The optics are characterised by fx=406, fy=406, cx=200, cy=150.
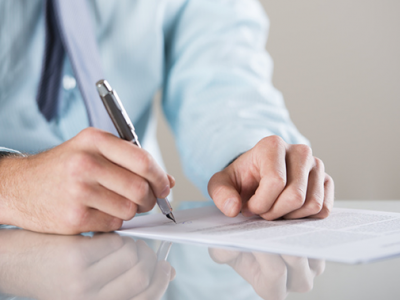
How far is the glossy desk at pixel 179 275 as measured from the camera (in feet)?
0.84

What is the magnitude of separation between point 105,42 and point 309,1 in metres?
1.59

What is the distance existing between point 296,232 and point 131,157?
0.17 metres

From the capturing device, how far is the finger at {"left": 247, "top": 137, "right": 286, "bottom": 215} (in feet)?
1.40

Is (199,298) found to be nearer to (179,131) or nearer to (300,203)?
(300,203)

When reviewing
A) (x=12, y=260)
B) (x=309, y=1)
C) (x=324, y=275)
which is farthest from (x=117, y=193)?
(x=309, y=1)

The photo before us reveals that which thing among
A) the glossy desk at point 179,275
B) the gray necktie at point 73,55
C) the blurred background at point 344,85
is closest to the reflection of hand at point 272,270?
the glossy desk at point 179,275

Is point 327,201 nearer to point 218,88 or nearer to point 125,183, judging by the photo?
point 125,183

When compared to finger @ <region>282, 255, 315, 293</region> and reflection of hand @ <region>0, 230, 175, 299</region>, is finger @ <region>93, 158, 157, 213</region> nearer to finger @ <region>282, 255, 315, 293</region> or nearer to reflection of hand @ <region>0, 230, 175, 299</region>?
reflection of hand @ <region>0, 230, 175, 299</region>

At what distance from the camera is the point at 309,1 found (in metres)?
2.16

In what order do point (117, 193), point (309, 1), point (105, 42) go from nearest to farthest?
point (117, 193)
point (105, 42)
point (309, 1)

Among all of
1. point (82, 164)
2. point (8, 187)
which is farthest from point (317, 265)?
point (8, 187)

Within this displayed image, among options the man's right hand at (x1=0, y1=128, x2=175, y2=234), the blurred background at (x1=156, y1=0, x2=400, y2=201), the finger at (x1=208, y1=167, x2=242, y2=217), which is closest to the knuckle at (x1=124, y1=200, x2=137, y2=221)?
the man's right hand at (x1=0, y1=128, x2=175, y2=234)

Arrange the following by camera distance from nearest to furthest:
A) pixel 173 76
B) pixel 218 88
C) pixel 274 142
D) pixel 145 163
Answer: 1. pixel 145 163
2. pixel 274 142
3. pixel 218 88
4. pixel 173 76

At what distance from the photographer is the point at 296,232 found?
1.26 ft
